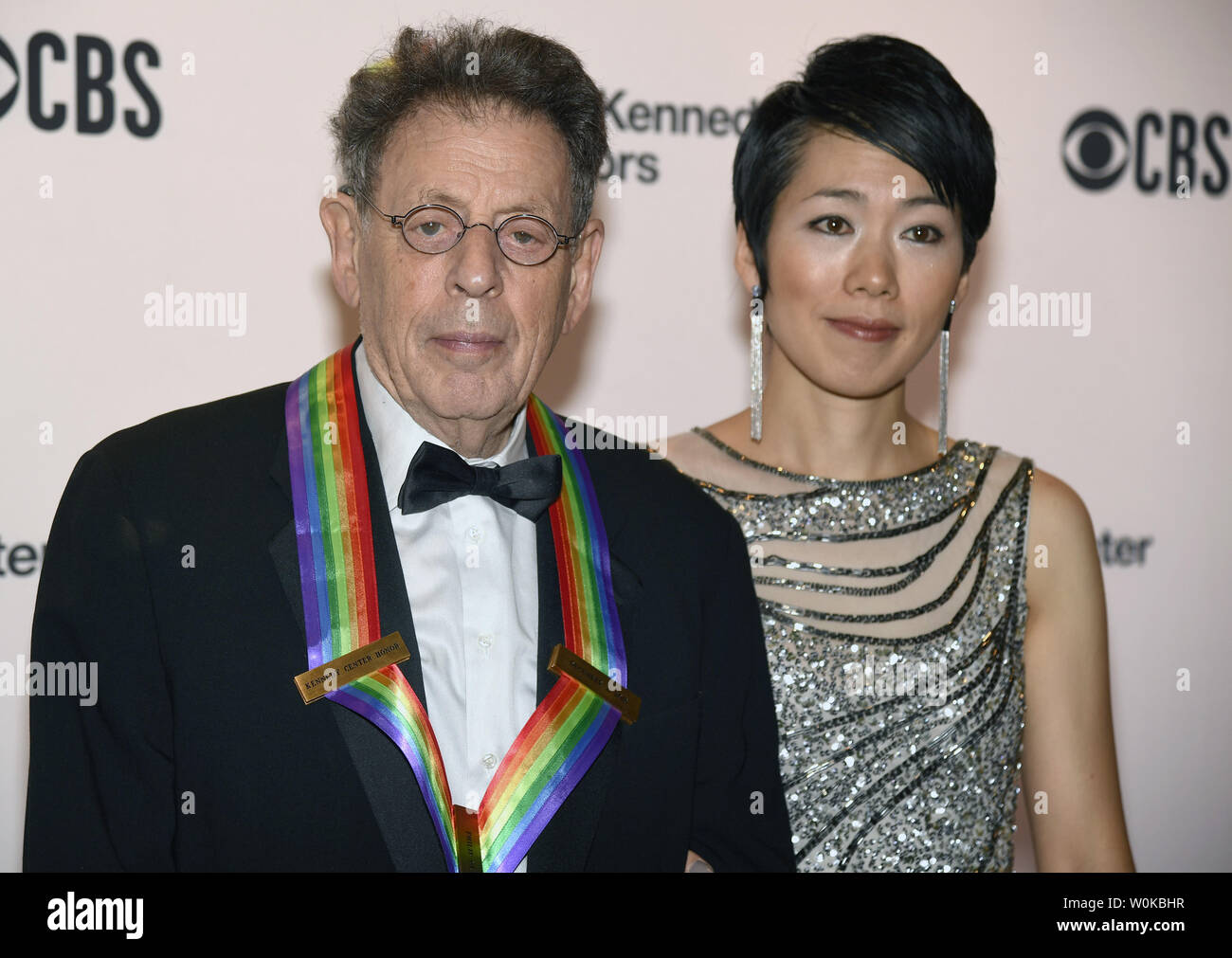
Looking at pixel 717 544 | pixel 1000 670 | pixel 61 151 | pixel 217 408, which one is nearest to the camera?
pixel 217 408

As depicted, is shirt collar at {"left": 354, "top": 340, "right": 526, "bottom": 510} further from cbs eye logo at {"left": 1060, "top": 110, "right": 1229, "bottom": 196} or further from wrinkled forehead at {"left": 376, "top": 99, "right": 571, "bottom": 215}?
cbs eye logo at {"left": 1060, "top": 110, "right": 1229, "bottom": 196}

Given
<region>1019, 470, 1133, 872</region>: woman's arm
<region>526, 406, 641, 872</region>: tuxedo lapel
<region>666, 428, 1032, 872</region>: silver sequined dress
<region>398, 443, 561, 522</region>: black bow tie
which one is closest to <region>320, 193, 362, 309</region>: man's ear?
<region>398, 443, 561, 522</region>: black bow tie

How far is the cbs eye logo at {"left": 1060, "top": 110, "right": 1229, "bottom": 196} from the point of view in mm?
2850

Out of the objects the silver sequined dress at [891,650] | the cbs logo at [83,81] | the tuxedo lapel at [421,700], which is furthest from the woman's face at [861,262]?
the cbs logo at [83,81]

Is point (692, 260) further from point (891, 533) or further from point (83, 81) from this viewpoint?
point (83, 81)

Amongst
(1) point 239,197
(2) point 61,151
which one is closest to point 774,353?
(1) point 239,197

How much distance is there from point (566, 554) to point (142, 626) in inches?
19.7

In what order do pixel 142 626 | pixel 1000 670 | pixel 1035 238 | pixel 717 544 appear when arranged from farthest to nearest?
pixel 1035 238, pixel 1000 670, pixel 717 544, pixel 142 626

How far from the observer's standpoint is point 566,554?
164 cm

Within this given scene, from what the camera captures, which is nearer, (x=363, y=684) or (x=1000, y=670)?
(x=363, y=684)

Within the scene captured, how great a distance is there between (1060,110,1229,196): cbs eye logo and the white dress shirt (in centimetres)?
178

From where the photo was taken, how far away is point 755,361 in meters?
2.08
